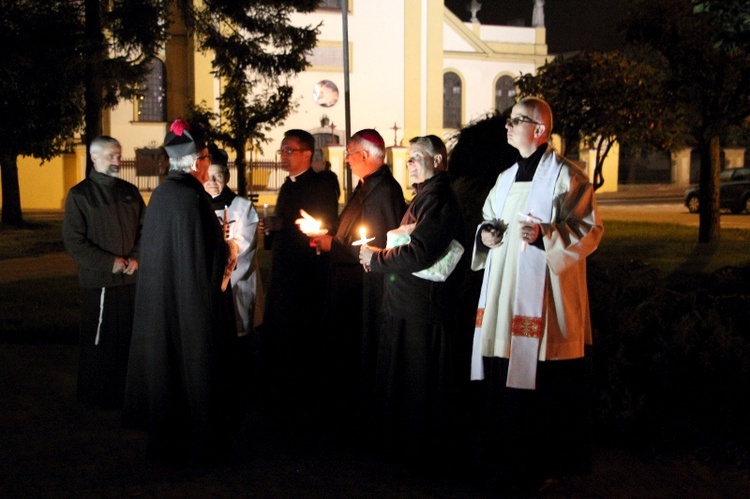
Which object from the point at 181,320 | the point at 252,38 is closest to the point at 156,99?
the point at 252,38

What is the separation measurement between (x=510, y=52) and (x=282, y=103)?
81.7 ft

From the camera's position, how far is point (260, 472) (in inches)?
205

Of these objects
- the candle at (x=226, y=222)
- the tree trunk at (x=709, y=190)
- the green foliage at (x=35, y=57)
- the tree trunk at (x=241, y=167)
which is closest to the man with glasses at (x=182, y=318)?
the candle at (x=226, y=222)

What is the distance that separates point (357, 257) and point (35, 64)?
14.3 m

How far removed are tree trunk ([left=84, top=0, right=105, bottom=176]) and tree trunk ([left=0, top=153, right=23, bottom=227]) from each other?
25.9 ft

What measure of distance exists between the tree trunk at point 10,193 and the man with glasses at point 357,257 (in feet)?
68.0

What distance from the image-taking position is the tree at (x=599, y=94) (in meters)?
15.3

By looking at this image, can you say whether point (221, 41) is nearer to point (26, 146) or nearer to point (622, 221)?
point (26, 146)

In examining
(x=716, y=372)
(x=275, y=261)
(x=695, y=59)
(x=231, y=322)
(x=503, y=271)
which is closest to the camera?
(x=503, y=271)

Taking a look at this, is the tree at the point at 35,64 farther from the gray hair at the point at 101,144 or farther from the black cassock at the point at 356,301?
the black cassock at the point at 356,301

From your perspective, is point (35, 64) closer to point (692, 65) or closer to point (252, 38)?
point (252, 38)

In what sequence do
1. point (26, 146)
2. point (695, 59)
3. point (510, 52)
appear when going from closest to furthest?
point (695, 59), point (26, 146), point (510, 52)

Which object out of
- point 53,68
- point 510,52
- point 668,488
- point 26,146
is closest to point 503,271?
point 668,488

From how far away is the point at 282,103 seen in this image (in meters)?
26.2
